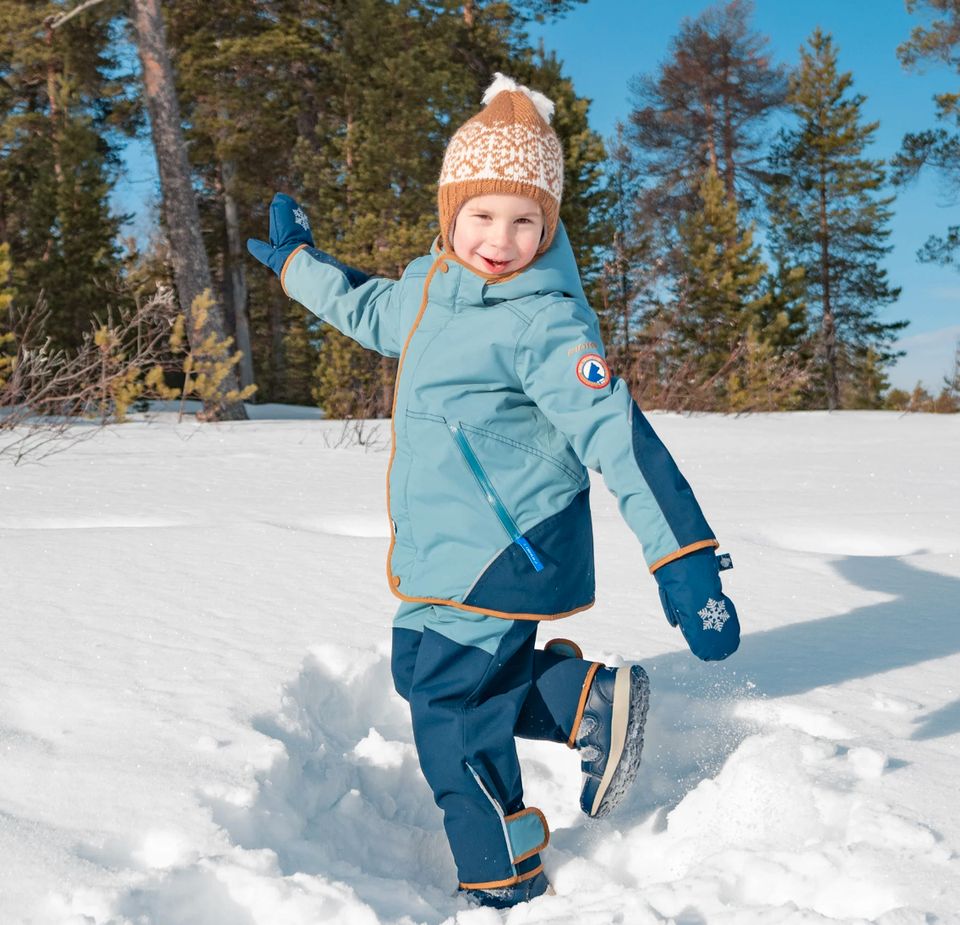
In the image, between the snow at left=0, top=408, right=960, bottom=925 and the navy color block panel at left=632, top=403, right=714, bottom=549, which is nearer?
the snow at left=0, top=408, right=960, bottom=925

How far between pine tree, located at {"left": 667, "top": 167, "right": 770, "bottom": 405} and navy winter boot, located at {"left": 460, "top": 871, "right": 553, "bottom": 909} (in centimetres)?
1785

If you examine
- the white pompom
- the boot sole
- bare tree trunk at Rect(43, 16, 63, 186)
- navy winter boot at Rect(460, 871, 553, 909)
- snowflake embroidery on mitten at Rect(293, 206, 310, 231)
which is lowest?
navy winter boot at Rect(460, 871, 553, 909)

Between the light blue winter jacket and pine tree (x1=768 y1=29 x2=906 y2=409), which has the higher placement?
pine tree (x1=768 y1=29 x2=906 y2=409)

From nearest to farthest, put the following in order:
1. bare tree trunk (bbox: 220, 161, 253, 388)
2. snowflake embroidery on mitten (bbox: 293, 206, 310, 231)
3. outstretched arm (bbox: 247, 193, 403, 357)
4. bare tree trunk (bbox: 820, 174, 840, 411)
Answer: outstretched arm (bbox: 247, 193, 403, 357) → snowflake embroidery on mitten (bbox: 293, 206, 310, 231) → bare tree trunk (bbox: 220, 161, 253, 388) → bare tree trunk (bbox: 820, 174, 840, 411)

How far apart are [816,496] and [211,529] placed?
2.86 metres

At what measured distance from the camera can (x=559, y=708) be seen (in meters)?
1.71

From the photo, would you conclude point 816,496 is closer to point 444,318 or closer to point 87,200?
point 444,318

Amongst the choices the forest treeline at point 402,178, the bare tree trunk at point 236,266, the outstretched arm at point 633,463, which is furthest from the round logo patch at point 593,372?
the bare tree trunk at point 236,266

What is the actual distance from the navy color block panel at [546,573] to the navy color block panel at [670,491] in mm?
147

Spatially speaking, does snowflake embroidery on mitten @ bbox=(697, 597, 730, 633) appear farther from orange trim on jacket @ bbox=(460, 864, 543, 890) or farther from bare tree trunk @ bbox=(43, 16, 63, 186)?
bare tree trunk @ bbox=(43, 16, 63, 186)

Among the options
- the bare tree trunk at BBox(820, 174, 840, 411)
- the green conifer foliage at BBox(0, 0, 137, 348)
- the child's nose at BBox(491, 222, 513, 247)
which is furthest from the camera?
the bare tree trunk at BBox(820, 174, 840, 411)

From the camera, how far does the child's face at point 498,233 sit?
1667mm

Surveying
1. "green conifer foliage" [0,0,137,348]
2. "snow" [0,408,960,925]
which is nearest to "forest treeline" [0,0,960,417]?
"green conifer foliage" [0,0,137,348]

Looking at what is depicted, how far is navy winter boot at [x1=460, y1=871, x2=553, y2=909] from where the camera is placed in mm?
1500
